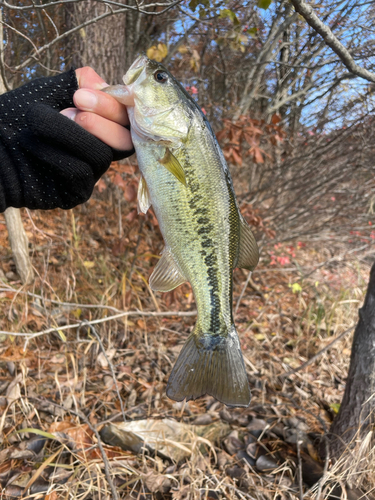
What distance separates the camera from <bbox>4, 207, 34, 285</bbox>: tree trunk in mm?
3576

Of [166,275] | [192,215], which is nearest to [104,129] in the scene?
[192,215]

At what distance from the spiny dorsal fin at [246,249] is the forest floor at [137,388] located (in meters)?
1.52

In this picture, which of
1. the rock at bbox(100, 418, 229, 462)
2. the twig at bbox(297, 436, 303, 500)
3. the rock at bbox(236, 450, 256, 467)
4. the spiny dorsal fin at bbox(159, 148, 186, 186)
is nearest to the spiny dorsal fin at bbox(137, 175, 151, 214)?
the spiny dorsal fin at bbox(159, 148, 186, 186)

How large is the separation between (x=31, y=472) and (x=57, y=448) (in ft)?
0.65

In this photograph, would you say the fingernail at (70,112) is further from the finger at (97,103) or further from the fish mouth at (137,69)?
the fish mouth at (137,69)

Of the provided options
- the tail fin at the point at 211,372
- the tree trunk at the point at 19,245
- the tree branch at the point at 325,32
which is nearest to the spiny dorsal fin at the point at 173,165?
the tail fin at the point at 211,372

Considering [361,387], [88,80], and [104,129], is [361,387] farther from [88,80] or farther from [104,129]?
[88,80]

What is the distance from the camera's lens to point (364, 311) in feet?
8.11

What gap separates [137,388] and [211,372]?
1.86m

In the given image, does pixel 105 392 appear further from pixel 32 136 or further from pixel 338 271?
pixel 338 271

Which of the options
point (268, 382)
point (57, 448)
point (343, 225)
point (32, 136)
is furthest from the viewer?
point (343, 225)

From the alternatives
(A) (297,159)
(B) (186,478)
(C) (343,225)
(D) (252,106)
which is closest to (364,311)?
(B) (186,478)

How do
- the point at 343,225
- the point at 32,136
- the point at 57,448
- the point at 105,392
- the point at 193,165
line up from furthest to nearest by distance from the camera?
the point at 343,225 → the point at 105,392 → the point at 57,448 → the point at 32,136 → the point at 193,165

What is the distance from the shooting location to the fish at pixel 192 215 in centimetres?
144
